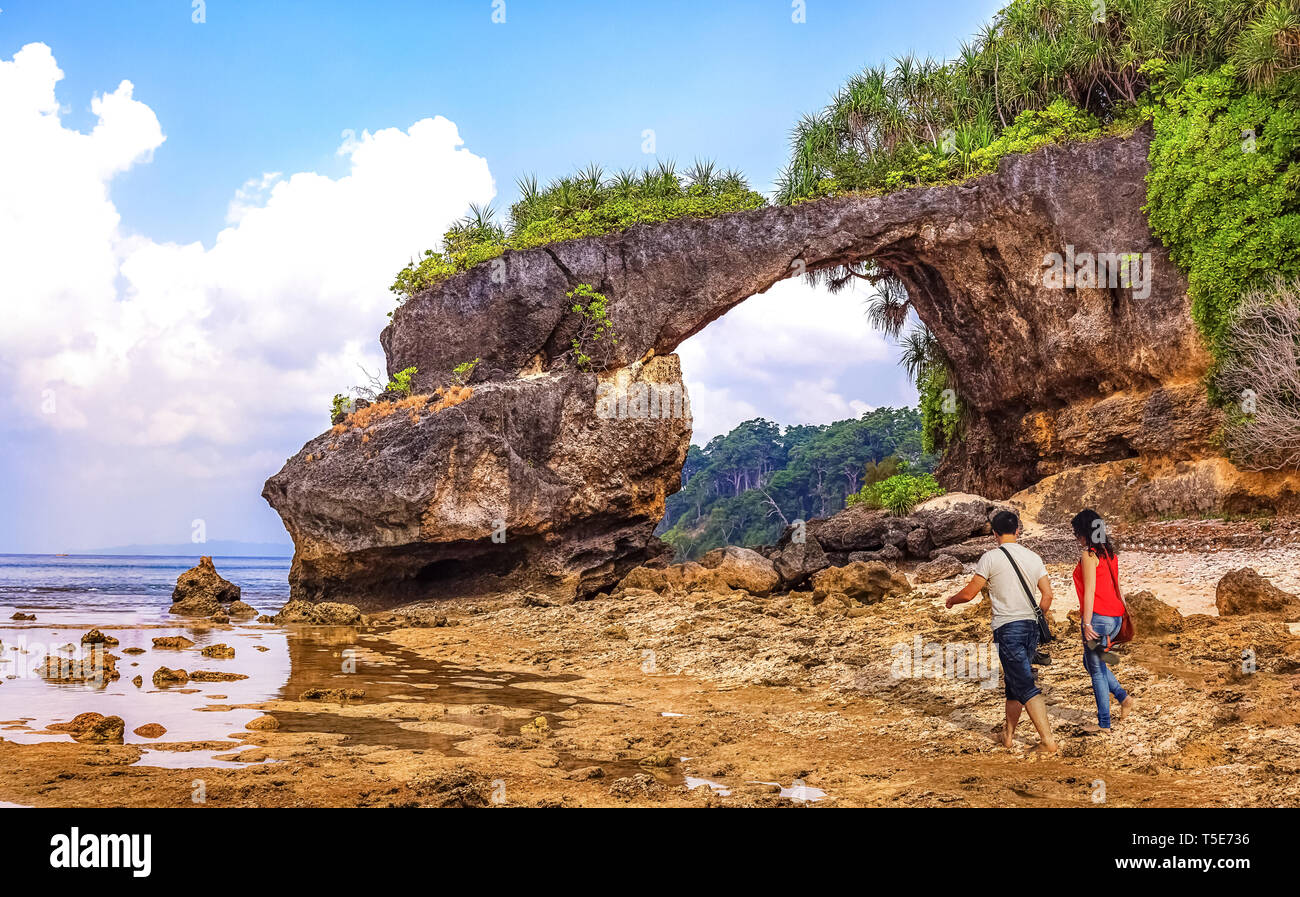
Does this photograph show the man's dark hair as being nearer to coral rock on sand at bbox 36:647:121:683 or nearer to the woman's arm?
the woman's arm

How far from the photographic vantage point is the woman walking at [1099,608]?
20.8ft

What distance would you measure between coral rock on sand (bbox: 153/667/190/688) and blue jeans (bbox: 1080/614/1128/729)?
789 centimetres

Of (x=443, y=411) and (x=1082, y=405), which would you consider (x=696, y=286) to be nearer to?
(x=443, y=411)

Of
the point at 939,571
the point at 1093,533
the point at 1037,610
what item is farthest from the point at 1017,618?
the point at 939,571

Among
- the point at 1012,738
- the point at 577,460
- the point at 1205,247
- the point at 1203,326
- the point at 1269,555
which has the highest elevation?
the point at 1205,247

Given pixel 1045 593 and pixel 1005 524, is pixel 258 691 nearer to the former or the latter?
pixel 1005 524

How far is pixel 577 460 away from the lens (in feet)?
62.7

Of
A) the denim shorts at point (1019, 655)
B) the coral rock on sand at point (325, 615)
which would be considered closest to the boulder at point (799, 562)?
the coral rock on sand at point (325, 615)

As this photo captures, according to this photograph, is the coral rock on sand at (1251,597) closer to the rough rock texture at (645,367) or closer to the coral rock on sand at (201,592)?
the rough rock texture at (645,367)

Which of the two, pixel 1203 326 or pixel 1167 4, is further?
pixel 1167 4

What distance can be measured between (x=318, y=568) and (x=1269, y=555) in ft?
53.3

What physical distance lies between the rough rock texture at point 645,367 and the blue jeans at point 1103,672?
1085 centimetres

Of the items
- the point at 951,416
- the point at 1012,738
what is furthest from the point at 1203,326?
the point at 1012,738
